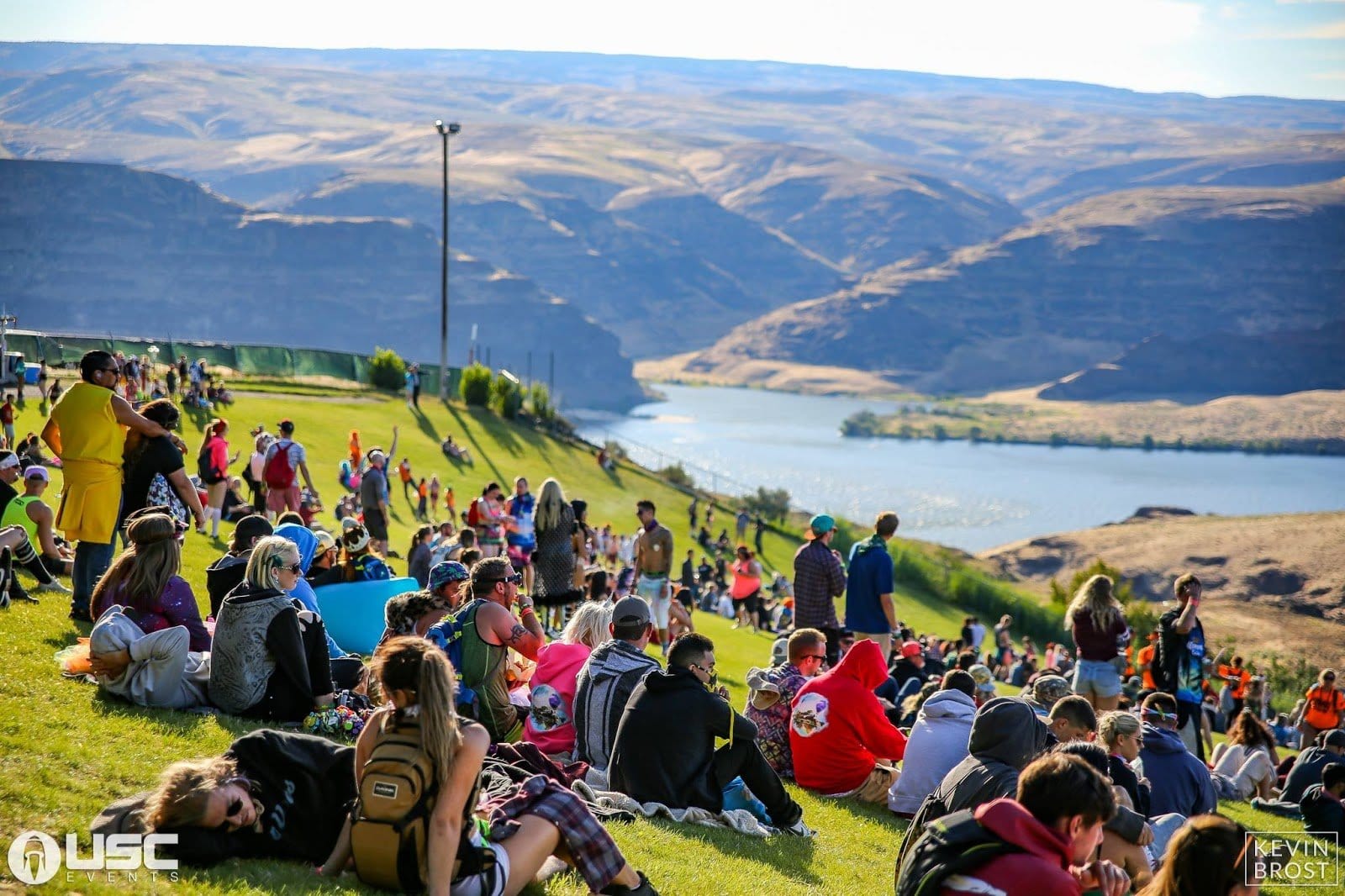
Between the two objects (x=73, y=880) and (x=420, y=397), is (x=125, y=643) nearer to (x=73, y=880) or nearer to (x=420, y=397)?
(x=73, y=880)

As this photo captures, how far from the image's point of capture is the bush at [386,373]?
149 ft

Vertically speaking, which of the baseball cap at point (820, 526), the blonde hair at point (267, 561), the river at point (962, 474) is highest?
the blonde hair at point (267, 561)

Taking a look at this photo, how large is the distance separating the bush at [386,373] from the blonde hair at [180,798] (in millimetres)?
41100

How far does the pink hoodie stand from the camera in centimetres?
779

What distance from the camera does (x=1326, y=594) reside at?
62.6m

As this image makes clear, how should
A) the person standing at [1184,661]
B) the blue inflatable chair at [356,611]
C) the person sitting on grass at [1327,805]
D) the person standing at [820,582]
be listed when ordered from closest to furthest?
1. the blue inflatable chair at [356,611]
2. the person sitting on grass at [1327,805]
3. the person standing at [1184,661]
4. the person standing at [820,582]

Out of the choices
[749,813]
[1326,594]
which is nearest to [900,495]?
[1326,594]

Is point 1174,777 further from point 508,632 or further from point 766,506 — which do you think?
point 766,506

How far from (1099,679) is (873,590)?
202 cm

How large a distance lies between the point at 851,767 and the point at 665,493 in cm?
3709

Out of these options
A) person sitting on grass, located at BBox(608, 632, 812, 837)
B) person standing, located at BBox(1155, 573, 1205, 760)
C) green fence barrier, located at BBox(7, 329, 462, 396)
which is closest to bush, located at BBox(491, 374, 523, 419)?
green fence barrier, located at BBox(7, 329, 462, 396)

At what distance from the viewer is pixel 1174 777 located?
314 inches

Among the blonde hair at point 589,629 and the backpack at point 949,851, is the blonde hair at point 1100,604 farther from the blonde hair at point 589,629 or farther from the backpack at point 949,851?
the backpack at point 949,851

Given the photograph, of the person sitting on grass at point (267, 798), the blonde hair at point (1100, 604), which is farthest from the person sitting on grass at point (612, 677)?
the blonde hair at point (1100, 604)
